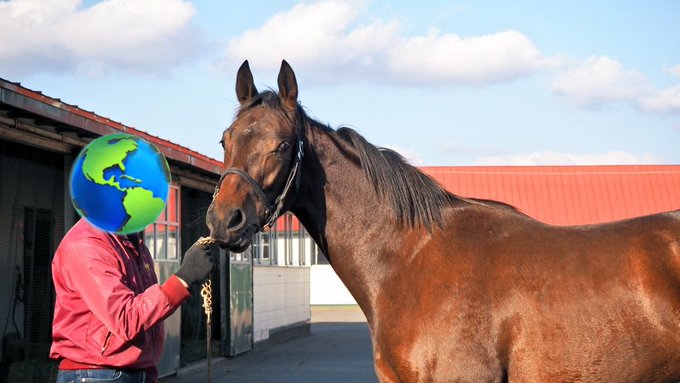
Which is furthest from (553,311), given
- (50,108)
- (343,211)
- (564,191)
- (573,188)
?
(573,188)

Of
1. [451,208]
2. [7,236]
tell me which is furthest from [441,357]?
[7,236]

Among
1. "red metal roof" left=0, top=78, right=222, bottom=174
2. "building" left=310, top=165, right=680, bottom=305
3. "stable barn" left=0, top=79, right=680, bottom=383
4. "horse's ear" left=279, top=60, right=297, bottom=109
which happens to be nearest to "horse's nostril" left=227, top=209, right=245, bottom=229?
"horse's ear" left=279, top=60, right=297, bottom=109

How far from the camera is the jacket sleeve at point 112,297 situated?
3.32 m

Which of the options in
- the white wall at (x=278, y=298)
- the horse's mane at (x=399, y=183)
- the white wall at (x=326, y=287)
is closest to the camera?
the horse's mane at (x=399, y=183)

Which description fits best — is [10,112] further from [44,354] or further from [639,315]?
[639,315]

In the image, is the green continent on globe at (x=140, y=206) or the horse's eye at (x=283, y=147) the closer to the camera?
the green continent on globe at (x=140, y=206)

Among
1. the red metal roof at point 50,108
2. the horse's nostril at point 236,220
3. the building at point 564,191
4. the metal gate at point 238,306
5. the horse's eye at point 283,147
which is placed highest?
the building at point 564,191

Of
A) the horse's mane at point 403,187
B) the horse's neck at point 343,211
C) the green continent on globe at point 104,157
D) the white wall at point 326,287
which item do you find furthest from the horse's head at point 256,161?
the white wall at point 326,287

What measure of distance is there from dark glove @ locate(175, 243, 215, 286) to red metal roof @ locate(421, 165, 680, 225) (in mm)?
30863

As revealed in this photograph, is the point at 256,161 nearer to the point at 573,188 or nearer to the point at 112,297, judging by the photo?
the point at 112,297

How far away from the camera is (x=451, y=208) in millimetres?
4574

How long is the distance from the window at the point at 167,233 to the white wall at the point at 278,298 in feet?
14.3

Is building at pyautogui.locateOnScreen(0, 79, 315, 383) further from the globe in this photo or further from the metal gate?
the globe

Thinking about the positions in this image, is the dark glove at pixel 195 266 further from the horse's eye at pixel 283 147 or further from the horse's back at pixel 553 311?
the horse's back at pixel 553 311
